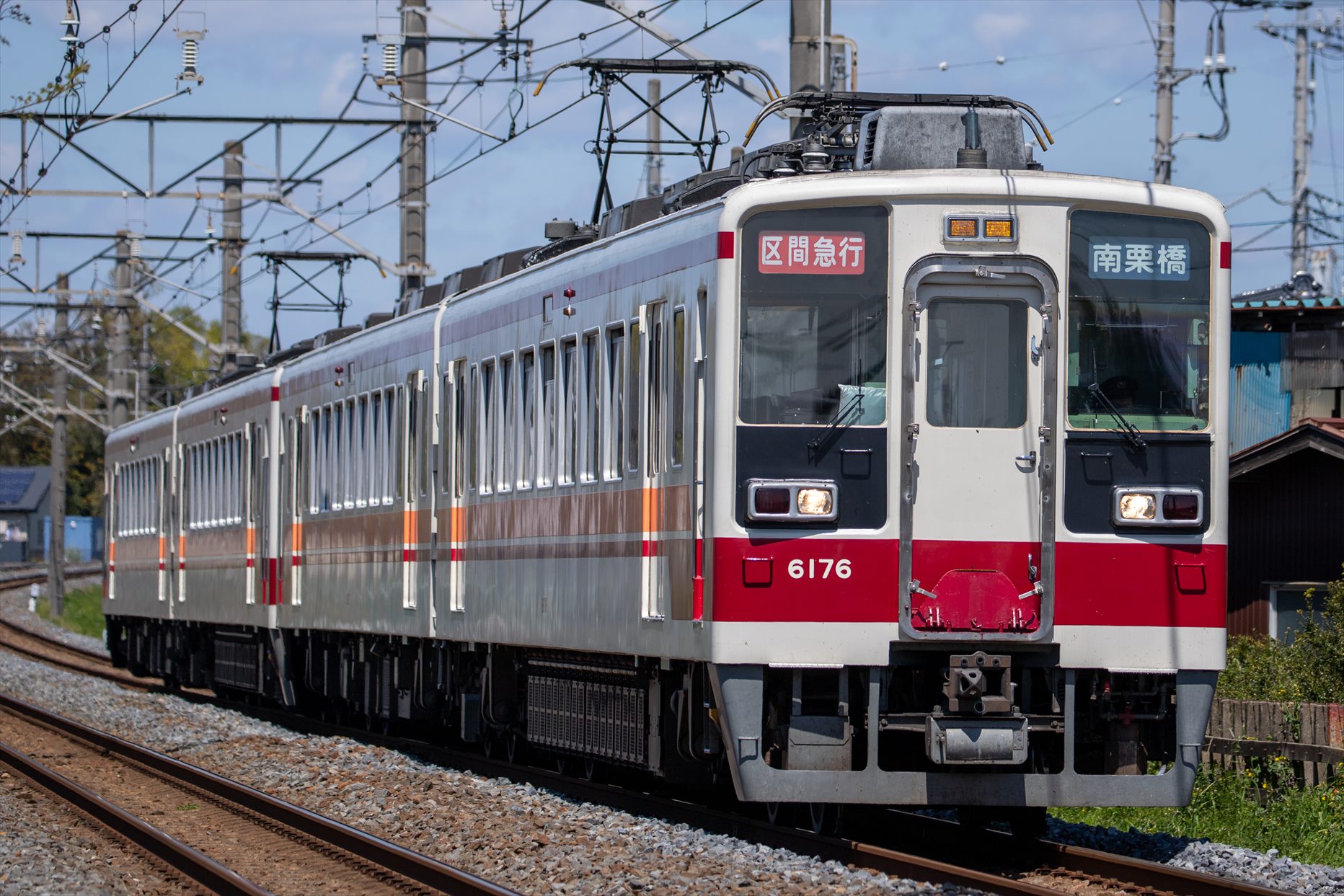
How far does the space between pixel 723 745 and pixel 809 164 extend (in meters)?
2.88

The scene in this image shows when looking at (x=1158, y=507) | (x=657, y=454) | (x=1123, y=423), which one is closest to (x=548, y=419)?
(x=657, y=454)

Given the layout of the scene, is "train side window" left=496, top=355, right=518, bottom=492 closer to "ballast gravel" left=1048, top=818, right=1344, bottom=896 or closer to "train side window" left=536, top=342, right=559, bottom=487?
"train side window" left=536, top=342, right=559, bottom=487

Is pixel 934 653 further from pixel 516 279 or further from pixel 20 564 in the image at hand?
pixel 20 564

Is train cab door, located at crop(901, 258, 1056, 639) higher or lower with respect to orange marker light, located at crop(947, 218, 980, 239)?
lower

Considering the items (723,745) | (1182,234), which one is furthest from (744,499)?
(1182,234)

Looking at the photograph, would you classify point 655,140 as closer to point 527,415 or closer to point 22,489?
point 527,415

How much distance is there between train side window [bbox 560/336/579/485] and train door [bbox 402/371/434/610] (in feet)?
10.2

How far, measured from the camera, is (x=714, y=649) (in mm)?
9797

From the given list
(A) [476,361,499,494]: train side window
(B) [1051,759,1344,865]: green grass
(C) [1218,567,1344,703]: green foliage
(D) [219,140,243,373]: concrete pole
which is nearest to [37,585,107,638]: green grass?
(D) [219,140,243,373]: concrete pole

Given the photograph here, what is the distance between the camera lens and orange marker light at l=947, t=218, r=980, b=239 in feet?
32.6

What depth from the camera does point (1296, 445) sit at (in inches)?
735

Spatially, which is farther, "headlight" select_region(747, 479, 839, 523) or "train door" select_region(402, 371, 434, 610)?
"train door" select_region(402, 371, 434, 610)

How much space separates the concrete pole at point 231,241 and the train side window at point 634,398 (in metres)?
17.9

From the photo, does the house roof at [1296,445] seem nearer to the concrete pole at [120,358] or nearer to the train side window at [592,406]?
the train side window at [592,406]
